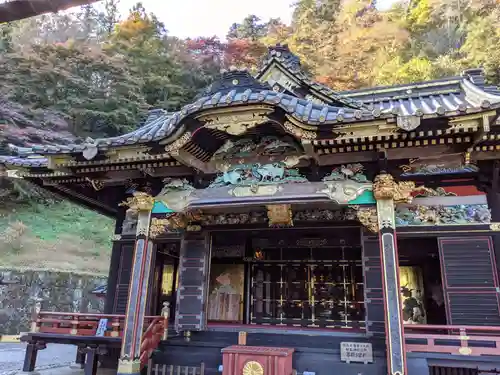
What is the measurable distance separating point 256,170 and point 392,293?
3170mm

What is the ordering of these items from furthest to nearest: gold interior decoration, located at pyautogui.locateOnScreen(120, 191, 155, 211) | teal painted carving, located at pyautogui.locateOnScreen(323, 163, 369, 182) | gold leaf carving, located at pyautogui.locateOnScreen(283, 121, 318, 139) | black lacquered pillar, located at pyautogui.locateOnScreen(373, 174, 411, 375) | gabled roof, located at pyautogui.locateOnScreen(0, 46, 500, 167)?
gold interior decoration, located at pyautogui.locateOnScreen(120, 191, 155, 211) → teal painted carving, located at pyautogui.locateOnScreen(323, 163, 369, 182) → gold leaf carving, located at pyautogui.locateOnScreen(283, 121, 318, 139) → gabled roof, located at pyautogui.locateOnScreen(0, 46, 500, 167) → black lacquered pillar, located at pyautogui.locateOnScreen(373, 174, 411, 375)

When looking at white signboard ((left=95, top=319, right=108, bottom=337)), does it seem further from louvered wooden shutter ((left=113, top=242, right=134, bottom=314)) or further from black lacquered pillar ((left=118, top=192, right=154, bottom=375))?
black lacquered pillar ((left=118, top=192, right=154, bottom=375))

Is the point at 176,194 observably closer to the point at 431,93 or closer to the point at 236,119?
the point at 236,119

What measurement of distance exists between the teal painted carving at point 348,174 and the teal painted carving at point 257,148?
771 mm

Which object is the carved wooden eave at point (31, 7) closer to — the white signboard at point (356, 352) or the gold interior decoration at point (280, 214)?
the gold interior decoration at point (280, 214)

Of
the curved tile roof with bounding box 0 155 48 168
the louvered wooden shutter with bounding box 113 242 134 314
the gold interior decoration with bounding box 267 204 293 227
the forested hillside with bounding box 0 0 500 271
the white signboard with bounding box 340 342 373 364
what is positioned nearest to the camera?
the white signboard with bounding box 340 342 373 364

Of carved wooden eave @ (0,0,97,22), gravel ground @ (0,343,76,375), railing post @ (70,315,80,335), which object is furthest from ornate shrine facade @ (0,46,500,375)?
carved wooden eave @ (0,0,97,22)

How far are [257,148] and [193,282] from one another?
3.47 m

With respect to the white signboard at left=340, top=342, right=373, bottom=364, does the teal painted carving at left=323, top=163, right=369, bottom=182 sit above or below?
above

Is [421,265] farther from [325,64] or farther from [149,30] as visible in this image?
[149,30]

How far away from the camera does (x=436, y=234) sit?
7621mm

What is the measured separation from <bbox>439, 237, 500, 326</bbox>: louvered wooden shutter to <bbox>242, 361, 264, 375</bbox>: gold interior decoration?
3590 millimetres

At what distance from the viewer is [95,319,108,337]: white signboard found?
8408mm

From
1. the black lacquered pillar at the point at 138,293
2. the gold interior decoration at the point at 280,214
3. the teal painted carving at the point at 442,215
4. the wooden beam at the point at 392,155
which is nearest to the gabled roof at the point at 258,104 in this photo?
the wooden beam at the point at 392,155
